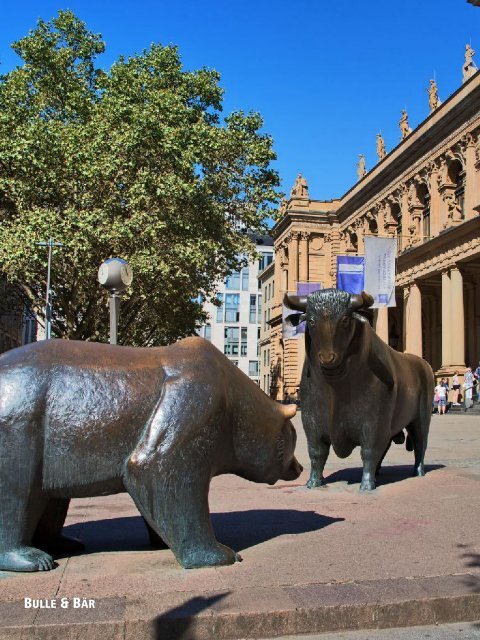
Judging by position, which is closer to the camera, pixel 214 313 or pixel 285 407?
pixel 285 407

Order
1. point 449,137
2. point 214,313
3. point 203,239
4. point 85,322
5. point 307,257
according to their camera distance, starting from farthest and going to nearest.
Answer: point 214,313 → point 307,257 → point 449,137 → point 85,322 → point 203,239

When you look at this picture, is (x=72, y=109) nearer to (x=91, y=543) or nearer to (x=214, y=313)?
(x=91, y=543)

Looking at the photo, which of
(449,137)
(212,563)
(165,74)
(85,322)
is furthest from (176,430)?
(449,137)

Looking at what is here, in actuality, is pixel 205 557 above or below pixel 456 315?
below

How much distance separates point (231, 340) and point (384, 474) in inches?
3341

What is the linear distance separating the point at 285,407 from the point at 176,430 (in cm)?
101

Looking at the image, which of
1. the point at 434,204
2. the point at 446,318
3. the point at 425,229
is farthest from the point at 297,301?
the point at 425,229

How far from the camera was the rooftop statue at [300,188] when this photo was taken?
58688 millimetres

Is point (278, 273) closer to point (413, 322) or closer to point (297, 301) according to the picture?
point (413, 322)

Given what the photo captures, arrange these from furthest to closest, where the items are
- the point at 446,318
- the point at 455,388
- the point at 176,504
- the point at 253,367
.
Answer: the point at 253,367
the point at 446,318
the point at 455,388
the point at 176,504

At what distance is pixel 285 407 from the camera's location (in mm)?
4551

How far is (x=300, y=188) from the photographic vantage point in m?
58.9

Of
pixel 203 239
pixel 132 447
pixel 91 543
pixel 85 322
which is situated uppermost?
pixel 203 239

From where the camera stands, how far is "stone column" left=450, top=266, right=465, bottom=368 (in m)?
33.9
